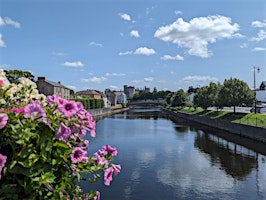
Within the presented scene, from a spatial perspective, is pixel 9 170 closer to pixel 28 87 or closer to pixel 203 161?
pixel 28 87

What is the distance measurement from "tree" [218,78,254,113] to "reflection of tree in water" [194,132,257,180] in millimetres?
15434

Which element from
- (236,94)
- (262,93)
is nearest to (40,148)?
(236,94)

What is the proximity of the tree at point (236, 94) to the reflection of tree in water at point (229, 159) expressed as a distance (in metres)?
15.4

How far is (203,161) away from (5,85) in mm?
20987

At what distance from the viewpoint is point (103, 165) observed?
2.49 meters

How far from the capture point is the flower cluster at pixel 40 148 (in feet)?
6.05

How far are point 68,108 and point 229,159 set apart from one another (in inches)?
884

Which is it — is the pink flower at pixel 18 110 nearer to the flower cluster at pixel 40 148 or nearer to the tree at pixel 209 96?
the flower cluster at pixel 40 148

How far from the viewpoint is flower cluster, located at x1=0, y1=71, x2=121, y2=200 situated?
1.84m

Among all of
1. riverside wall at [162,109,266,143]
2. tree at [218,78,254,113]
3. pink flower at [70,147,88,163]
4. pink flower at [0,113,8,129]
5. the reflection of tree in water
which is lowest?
the reflection of tree in water

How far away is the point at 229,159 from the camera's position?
2208cm

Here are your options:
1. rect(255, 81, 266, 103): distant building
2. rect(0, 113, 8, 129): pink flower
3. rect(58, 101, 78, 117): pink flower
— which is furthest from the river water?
rect(255, 81, 266, 103): distant building

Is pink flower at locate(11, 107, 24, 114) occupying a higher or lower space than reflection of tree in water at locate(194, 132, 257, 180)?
higher

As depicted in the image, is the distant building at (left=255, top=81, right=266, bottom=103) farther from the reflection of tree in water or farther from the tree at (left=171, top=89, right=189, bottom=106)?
the reflection of tree in water
